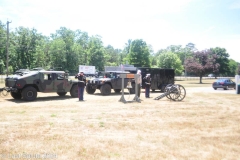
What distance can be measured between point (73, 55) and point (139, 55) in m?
18.1

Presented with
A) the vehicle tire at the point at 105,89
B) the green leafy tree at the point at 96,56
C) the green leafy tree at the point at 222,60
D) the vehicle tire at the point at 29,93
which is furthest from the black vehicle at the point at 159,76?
the green leafy tree at the point at 222,60

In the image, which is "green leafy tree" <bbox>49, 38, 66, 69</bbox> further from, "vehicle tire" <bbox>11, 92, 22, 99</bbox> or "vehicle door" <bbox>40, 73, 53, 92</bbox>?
"vehicle door" <bbox>40, 73, 53, 92</bbox>

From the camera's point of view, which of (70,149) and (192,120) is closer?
(70,149)

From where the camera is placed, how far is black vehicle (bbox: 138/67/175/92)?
1956 cm

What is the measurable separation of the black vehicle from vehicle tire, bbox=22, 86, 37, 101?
9.55 meters

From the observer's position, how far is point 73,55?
61.9 metres

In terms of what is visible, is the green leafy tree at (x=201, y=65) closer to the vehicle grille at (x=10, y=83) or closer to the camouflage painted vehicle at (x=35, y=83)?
the camouflage painted vehicle at (x=35, y=83)

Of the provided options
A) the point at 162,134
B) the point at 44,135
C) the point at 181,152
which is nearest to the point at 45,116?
the point at 44,135

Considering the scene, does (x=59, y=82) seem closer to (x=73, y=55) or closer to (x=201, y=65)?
(x=201, y=65)

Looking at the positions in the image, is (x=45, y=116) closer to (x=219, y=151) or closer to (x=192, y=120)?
(x=192, y=120)

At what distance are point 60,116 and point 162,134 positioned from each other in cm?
400

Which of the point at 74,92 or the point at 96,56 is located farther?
the point at 96,56

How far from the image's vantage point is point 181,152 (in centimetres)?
496

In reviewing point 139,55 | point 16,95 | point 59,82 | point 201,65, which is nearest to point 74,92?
point 59,82
